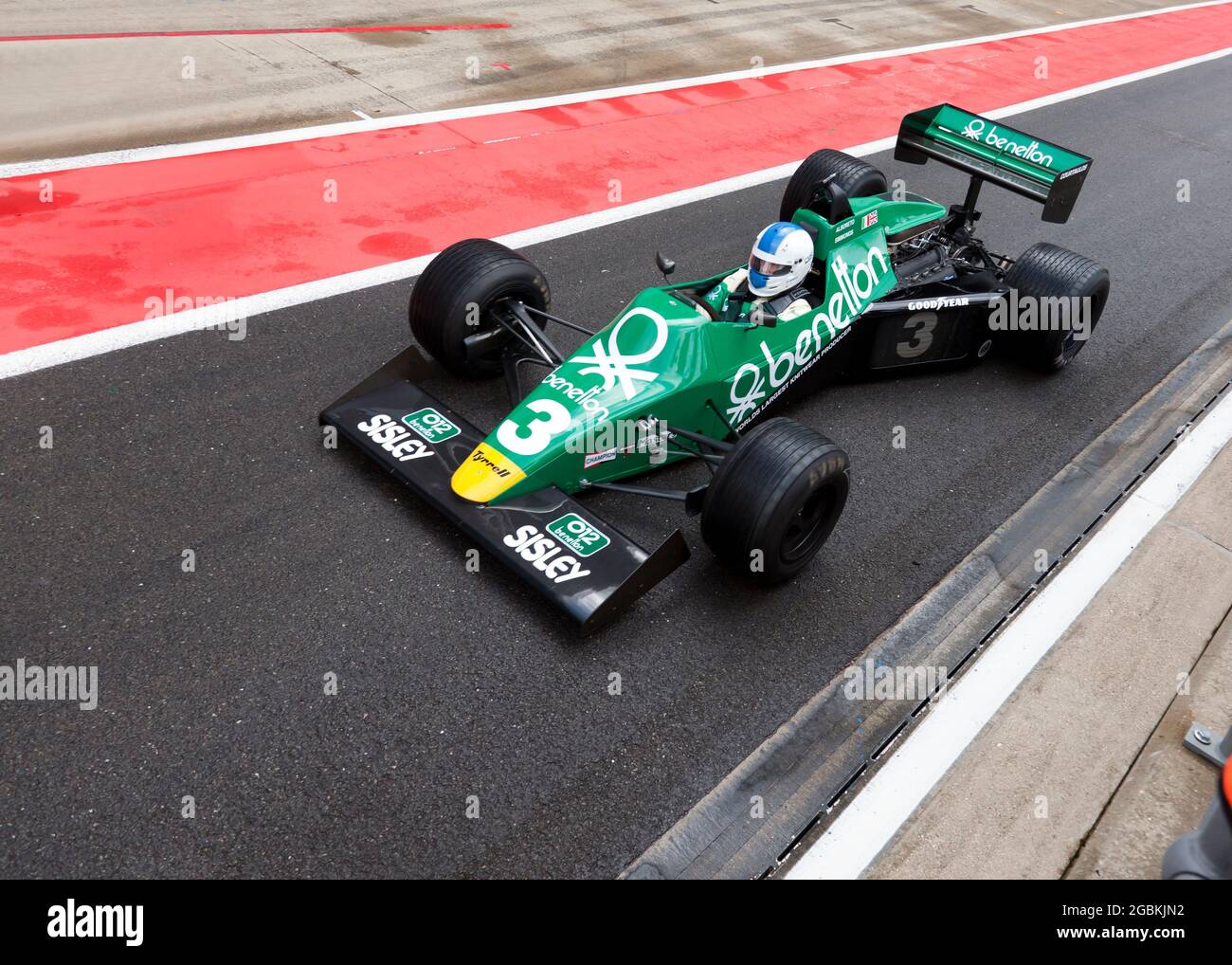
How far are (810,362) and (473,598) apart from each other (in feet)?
8.29

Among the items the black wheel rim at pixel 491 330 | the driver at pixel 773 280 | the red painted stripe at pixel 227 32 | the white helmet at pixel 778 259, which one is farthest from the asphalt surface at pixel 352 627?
the red painted stripe at pixel 227 32

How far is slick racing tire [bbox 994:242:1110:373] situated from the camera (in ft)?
20.1

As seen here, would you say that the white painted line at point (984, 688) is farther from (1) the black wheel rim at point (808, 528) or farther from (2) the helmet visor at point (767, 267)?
(2) the helmet visor at point (767, 267)

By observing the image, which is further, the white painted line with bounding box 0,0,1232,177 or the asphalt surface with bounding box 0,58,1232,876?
the white painted line with bounding box 0,0,1232,177

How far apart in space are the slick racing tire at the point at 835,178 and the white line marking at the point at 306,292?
4.12 ft

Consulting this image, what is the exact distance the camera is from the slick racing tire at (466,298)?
5227 mm

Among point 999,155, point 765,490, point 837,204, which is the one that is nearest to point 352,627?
point 765,490

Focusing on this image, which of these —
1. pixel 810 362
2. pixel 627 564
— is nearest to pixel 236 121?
pixel 810 362

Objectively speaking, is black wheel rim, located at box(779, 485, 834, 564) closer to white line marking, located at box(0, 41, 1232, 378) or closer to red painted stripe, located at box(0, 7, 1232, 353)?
white line marking, located at box(0, 41, 1232, 378)

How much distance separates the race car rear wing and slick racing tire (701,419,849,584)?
315 centimetres

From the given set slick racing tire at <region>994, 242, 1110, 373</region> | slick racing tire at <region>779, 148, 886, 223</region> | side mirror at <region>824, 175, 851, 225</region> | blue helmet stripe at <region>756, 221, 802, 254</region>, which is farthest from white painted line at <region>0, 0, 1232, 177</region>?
slick racing tire at <region>994, 242, 1110, 373</region>

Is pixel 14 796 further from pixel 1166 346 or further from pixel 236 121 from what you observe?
pixel 1166 346

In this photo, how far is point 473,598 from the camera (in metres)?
4.25

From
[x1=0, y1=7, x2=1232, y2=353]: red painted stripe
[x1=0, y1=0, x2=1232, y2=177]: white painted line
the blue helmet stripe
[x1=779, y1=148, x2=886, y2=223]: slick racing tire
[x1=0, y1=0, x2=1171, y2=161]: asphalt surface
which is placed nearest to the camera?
the blue helmet stripe
